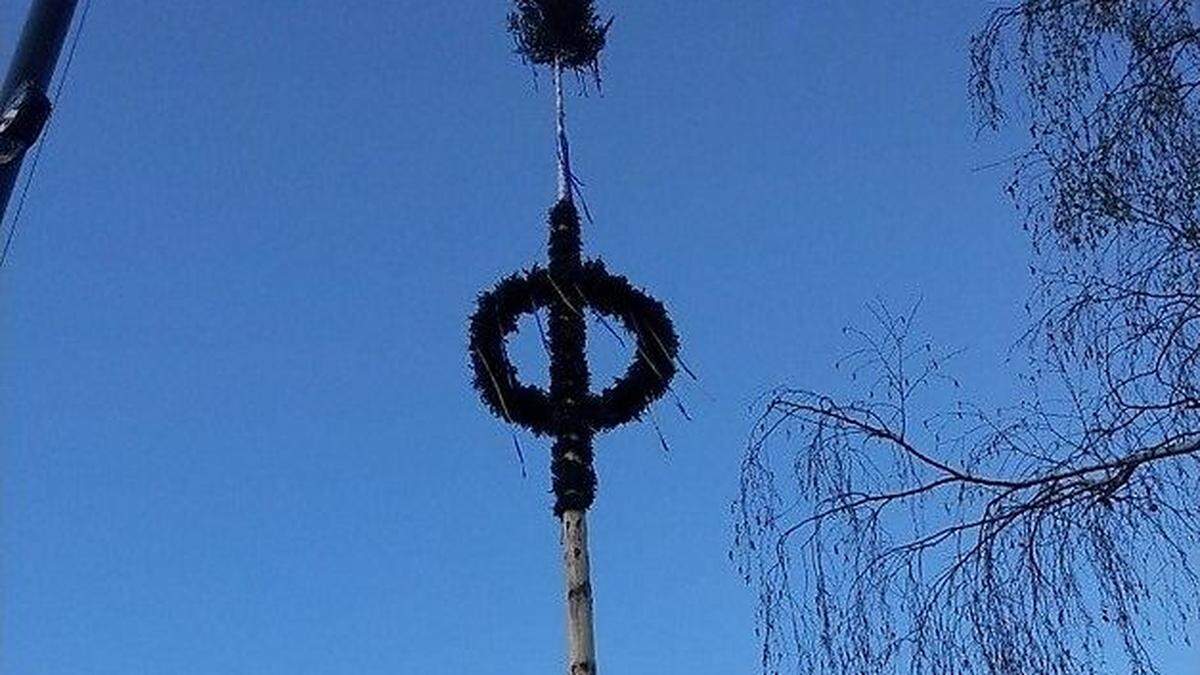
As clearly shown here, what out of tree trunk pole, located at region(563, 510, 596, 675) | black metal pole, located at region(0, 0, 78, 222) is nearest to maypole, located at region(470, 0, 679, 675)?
tree trunk pole, located at region(563, 510, 596, 675)

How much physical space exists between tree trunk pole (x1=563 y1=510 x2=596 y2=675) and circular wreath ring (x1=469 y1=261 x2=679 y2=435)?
369mm

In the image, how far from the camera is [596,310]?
5.60 meters

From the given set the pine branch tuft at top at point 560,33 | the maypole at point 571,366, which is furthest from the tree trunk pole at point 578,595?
the pine branch tuft at top at point 560,33

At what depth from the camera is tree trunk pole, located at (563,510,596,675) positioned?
4781 mm

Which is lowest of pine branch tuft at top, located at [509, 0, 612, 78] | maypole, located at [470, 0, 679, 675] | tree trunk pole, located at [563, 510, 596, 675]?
tree trunk pole, located at [563, 510, 596, 675]

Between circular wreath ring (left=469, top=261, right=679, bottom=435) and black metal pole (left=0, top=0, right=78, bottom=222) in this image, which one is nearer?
circular wreath ring (left=469, top=261, right=679, bottom=435)

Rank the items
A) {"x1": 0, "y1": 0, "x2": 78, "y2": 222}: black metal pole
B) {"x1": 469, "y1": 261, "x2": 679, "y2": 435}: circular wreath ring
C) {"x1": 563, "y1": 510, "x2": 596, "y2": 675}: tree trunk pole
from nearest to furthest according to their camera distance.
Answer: {"x1": 563, "y1": 510, "x2": 596, "y2": 675}: tree trunk pole → {"x1": 469, "y1": 261, "x2": 679, "y2": 435}: circular wreath ring → {"x1": 0, "y1": 0, "x2": 78, "y2": 222}: black metal pole

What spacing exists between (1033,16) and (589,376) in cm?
190

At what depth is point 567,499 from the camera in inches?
201

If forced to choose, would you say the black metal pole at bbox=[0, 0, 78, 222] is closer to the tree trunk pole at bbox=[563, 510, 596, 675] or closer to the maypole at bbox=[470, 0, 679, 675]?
the maypole at bbox=[470, 0, 679, 675]

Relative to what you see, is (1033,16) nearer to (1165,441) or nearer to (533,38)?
(1165,441)

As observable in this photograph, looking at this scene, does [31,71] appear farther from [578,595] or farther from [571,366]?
[578,595]

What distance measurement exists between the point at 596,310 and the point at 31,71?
287 cm

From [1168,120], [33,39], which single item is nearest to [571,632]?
[1168,120]
